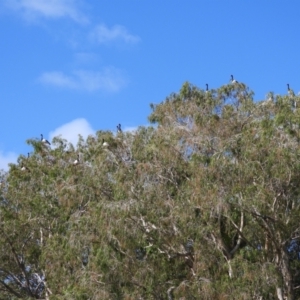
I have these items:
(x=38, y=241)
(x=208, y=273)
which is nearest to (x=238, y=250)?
(x=208, y=273)

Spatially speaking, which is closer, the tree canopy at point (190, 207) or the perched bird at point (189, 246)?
the tree canopy at point (190, 207)

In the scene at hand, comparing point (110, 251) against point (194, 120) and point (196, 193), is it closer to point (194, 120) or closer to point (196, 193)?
point (196, 193)

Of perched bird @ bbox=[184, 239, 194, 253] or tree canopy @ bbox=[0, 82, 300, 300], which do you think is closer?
tree canopy @ bbox=[0, 82, 300, 300]

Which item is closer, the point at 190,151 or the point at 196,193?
the point at 196,193

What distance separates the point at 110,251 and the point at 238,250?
262 cm

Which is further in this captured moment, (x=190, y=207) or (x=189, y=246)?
(x=189, y=246)

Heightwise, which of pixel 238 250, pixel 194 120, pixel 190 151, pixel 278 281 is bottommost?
pixel 278 281

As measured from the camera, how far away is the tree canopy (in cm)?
1283

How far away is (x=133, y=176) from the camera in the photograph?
14250mm

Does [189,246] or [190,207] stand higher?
[190,207]

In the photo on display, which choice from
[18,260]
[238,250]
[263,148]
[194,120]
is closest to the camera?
[263,148]

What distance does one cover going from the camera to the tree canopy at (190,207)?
12.8 metres

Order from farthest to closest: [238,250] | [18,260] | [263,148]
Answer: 1. [18,260]
2. [238,250]
3. [263,148]

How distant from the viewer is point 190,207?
13.1 metres
